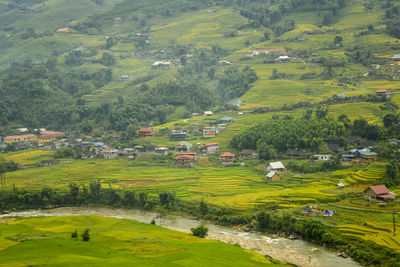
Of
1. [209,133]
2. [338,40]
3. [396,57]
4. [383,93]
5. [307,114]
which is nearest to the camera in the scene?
[307,114]

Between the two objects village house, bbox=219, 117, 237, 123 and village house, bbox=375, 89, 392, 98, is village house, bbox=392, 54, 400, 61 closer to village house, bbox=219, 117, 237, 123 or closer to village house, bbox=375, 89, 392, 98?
village house, bbox=375, 89, 392, 98

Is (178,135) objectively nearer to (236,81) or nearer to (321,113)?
(321,113)

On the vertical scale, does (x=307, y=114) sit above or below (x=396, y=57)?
below

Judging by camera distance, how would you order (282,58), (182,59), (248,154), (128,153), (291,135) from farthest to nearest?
1. (182,59)
2. (282,58)
3. (128,153)
4. (248,154)
5. (291,135)

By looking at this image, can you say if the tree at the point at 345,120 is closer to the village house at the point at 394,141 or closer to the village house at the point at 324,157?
the village house at the point at 394,141

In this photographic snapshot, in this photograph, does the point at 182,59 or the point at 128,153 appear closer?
the point at 128,153

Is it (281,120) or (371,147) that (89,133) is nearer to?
(281,120)

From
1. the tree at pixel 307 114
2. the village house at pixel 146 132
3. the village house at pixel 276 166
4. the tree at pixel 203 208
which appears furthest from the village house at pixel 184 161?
the tree at pixel 307 114

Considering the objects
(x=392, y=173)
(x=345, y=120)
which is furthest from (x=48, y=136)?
(x=392, y=173)
